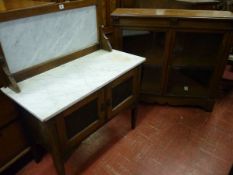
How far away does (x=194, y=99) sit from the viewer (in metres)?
2.17

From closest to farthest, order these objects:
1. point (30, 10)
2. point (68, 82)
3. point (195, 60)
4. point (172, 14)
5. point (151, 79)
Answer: point (30, 10), point (68, 82), point (172, 14), point (195, 60), point (151, 79)

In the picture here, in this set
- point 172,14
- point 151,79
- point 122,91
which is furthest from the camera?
point 151,79

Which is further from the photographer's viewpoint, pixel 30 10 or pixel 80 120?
pixel 80 120

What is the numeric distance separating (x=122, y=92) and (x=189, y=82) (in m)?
1.16

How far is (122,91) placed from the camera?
155cm

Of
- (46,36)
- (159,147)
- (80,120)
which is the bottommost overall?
(159,147)

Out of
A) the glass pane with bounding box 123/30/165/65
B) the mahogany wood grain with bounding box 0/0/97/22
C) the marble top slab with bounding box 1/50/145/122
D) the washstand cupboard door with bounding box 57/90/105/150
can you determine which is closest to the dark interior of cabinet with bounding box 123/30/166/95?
the glass pane with bounding box 123/30/165/65

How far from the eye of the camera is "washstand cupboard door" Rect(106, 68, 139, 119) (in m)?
1.42

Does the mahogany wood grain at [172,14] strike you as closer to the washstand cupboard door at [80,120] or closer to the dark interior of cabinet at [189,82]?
the dark interior of cabinet at [189,82]

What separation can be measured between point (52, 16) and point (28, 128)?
2.68 feet

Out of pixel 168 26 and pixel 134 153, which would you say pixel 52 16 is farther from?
pixel 134 153

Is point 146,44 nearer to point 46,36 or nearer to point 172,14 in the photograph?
point 172,14

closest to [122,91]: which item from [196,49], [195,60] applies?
[195,60]

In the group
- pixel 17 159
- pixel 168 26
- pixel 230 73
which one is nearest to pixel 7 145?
pixel 17 159
